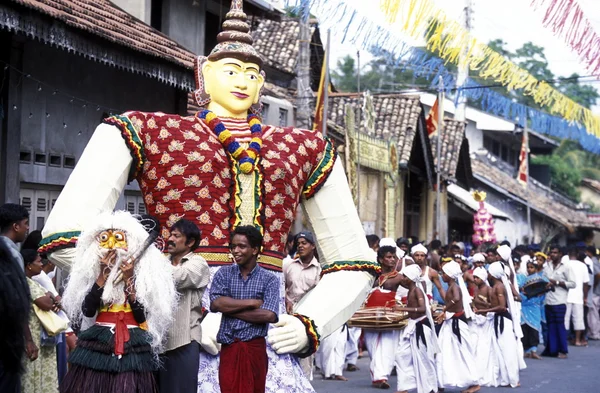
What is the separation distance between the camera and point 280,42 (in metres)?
25.2

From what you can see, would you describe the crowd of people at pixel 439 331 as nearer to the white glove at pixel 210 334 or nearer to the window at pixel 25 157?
the window at pixel 25 157

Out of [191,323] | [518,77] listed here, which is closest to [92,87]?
[518,77]

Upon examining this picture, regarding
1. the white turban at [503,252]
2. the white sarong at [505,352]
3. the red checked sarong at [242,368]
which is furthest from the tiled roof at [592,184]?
the red checked sarong at [242,368]

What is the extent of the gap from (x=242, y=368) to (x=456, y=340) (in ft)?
27.6

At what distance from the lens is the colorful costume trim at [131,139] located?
5004mm

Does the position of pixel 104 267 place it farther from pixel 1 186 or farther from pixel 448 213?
pixel 448 213

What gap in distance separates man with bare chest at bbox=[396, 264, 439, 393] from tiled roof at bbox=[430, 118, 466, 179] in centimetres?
1835

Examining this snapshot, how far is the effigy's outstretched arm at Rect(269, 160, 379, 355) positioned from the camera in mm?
4984

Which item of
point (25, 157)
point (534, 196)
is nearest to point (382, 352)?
point (25, 157)

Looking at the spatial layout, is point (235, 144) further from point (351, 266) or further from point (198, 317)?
point (198, 317)

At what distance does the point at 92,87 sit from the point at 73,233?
336 inches

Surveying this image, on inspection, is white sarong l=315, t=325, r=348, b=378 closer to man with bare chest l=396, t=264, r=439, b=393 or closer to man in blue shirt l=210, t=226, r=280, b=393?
man with bare chest l=396, t=264, r=439, b=393

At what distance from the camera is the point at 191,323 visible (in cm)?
557

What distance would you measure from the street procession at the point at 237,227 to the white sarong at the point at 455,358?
2 cm
